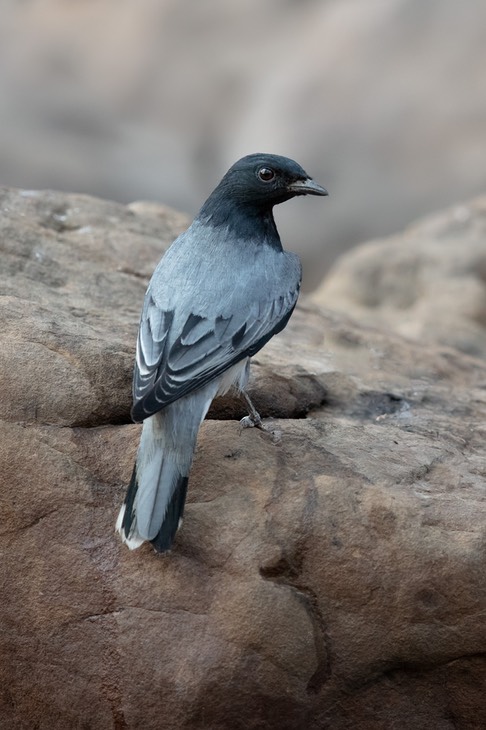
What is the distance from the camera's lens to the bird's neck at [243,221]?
515 cm

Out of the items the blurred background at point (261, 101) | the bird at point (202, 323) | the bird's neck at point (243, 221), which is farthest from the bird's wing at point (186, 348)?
the blurred background at point (261, 101)

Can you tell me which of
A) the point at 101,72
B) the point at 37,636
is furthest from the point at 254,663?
the point at 101,72

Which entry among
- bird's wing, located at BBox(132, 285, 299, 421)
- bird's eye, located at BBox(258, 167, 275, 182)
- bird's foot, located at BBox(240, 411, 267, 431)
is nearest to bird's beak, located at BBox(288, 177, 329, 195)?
bird's eye, located at BBox(258, 167, 275, 182)

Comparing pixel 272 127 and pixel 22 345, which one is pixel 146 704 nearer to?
pixel 22 345

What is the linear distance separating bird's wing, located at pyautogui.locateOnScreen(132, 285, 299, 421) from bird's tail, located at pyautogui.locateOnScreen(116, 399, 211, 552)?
15 centimetres

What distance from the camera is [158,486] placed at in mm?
3986

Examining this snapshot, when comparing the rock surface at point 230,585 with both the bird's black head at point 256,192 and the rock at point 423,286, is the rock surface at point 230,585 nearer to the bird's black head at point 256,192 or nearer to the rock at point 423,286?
the bird's black head at point 256,192

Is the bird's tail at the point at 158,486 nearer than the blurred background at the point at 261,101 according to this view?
Yes

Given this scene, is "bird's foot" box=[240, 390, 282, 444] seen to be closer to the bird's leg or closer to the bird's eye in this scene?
the bird's leg

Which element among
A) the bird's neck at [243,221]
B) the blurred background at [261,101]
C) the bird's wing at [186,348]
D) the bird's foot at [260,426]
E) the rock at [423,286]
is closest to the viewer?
the bird's wing at [186,348]

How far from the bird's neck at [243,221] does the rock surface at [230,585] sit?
3.69 feet

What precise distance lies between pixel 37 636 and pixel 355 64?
1174cm

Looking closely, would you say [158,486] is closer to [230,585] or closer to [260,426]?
[230,585]

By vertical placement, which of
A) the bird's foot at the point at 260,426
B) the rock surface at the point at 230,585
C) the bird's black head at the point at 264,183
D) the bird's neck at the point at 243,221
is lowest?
the rock surface at the point at 230,585
